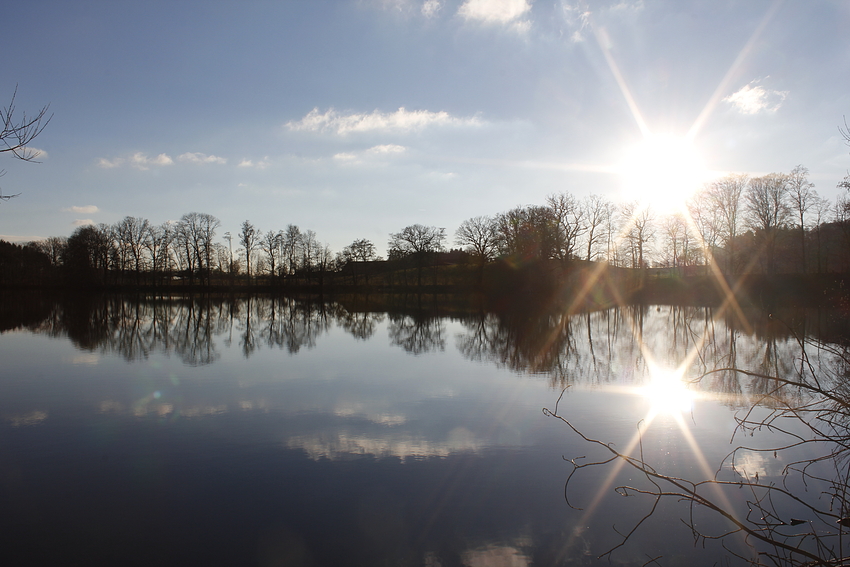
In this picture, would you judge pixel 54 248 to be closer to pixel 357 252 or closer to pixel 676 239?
pixel 357 252

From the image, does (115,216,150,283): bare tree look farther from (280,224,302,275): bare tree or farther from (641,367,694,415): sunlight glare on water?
(641,367,694,415): sunlight glare on water

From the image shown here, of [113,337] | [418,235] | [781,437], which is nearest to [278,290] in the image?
[418,235]

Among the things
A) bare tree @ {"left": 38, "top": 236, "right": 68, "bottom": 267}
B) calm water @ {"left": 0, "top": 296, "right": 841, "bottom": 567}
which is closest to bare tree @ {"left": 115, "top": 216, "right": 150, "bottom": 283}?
bare tree @ {"left": 38, "top": 236, "right": 68, "bottom": 267}

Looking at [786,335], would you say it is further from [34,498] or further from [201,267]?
[201,267]

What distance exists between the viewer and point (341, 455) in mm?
7047

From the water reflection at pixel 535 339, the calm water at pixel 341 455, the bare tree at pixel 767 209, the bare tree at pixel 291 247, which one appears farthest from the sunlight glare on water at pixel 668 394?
the bare tree at pixel 291 247

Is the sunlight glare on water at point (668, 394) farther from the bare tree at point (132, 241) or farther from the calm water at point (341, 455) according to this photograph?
the bare tree at point (132, 241)

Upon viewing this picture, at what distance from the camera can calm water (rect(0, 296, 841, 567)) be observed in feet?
16.0

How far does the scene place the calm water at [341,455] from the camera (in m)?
4.87

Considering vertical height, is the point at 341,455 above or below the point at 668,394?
above

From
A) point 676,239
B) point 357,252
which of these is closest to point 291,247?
point 357,252

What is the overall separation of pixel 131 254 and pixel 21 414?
237 ft

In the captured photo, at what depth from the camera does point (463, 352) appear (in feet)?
55.6

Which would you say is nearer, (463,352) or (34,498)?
(34,498)
